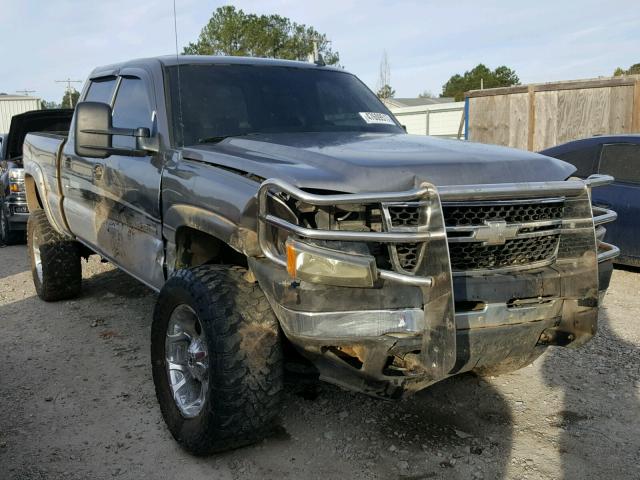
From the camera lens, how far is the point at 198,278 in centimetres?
310

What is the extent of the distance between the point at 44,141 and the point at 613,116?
903 cm

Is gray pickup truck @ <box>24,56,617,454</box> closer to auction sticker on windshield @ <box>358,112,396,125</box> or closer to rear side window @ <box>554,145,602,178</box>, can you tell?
auction sticker on windshield @ <box>358,112,396,125</box>

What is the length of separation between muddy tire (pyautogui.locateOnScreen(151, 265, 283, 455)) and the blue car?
451 centimetres

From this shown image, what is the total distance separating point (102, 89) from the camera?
5211 mm

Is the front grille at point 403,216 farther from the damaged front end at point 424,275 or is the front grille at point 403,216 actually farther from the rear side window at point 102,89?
the rear side window at point 102,89

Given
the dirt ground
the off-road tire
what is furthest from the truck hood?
the off-road tire

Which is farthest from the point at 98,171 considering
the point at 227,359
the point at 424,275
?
the point at 424,275

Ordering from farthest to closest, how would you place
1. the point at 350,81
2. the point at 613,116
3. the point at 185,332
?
the point at 613,116 → the point at 350,81 → the point at 185,332

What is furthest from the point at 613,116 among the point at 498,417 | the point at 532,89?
the point at 498,417

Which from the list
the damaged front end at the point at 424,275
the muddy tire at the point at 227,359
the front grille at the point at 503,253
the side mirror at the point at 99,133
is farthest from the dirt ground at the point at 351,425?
the side mirror at the point at 99,133

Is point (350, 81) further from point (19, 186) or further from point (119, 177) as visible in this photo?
point (19, 186)

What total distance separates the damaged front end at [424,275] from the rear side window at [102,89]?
109 inches

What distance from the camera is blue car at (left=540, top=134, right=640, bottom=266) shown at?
6.45 m

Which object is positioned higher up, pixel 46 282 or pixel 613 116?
pixel 613 116
